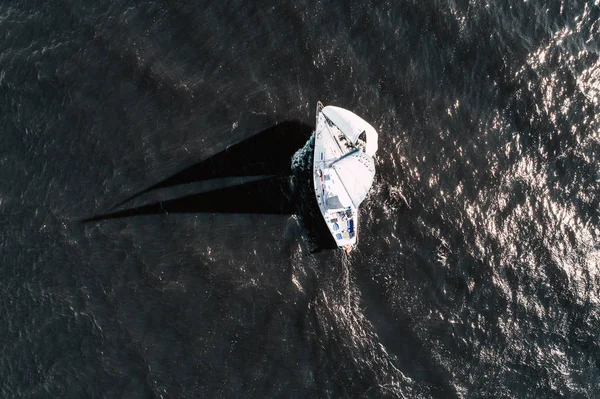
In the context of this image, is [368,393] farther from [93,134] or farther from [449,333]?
[93,134]

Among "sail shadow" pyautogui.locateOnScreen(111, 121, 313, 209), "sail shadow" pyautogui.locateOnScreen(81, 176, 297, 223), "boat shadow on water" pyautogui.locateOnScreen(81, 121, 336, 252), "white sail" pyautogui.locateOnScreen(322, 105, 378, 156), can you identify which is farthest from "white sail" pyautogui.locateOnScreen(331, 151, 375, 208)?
"sail shadow" pyautogui.locateOnScreen(81, 176, 297, 223)

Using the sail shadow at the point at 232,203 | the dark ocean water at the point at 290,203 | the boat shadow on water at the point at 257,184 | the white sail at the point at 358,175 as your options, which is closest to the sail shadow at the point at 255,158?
the boat shadow on water at the point at 257,184

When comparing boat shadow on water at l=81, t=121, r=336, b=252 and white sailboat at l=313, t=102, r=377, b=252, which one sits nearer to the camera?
white sailboat at l=313, t=102, r=377, b=252

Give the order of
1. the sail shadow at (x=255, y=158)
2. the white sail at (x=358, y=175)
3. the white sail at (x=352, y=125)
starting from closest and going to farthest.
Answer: the white sail at (x=352, y=125), the white sail at (x=358, y=175), the sail shadow at (x=255, y=158)

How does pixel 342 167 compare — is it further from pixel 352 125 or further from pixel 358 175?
pixel 352 125

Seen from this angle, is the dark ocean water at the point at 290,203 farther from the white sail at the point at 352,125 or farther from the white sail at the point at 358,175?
the white sail at the point at 352,125

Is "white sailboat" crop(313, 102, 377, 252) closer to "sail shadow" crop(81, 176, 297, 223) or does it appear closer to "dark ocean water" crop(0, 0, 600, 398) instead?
"dark ocean water" crop(0, 0, 600, 398)

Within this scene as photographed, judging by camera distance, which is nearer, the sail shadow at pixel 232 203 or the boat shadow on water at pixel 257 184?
the sail shadow at pixel 232 203

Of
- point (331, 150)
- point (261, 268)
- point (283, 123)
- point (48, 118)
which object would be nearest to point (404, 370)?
point (261, 268)
